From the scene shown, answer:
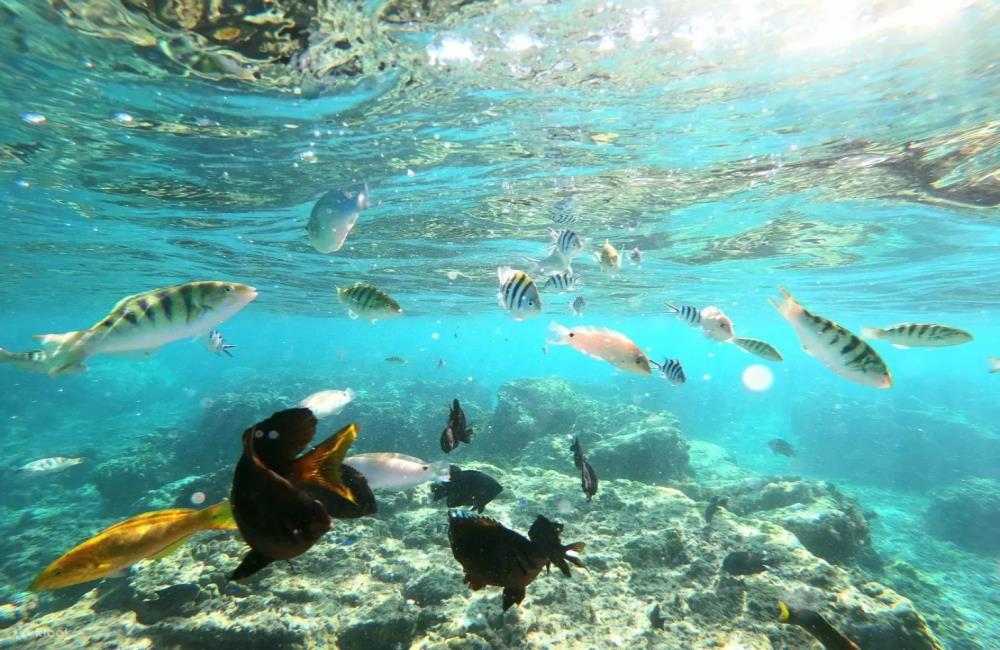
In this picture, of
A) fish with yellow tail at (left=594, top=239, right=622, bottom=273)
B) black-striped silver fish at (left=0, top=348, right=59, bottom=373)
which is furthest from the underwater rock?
black-striped silver fish at (left=0, top=348, right=59, bottom=373)

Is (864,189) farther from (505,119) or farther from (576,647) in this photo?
(576,647)

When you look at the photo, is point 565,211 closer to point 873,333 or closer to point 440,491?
point 873,333

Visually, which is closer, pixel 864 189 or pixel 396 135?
pixel 396 135

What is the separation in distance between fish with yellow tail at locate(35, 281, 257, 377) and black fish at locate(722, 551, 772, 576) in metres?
7.72

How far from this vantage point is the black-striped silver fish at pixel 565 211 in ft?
49.0

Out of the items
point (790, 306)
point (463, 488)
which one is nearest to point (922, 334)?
point (790, 306)

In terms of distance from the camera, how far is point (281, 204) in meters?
14.9

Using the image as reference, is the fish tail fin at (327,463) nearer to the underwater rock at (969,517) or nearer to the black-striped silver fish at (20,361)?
the black-striped silver fish at (20,361)

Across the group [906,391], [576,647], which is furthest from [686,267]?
[906,391]

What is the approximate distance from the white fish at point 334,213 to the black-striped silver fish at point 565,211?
1062 cm

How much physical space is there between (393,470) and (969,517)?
2570 centimetres

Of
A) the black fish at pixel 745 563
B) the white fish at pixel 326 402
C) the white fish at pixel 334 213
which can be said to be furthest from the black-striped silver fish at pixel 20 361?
the black fish at pixel 745 563

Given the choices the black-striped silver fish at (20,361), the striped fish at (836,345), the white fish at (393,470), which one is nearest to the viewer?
the striped fish at (836,345)

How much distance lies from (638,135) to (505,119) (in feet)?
10.7
